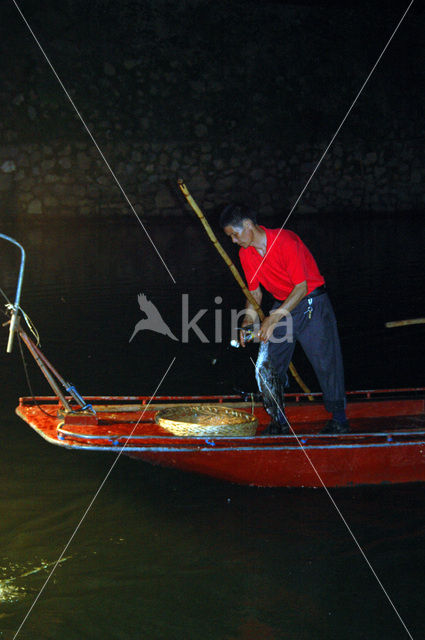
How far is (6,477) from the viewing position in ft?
18.9

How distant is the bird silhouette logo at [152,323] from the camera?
32.6 ft


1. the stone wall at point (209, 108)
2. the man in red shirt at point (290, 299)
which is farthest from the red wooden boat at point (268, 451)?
the stone wall at point (209, 108)

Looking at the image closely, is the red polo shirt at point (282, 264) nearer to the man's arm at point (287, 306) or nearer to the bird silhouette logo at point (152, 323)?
the man's arm at point (287, 306)

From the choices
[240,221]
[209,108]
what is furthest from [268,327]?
[209,108]

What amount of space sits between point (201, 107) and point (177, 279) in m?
7.42

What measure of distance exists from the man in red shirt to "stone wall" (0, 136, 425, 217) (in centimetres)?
1293

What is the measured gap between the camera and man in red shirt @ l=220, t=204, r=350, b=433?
5188mm

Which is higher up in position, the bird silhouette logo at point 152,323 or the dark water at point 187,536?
the dark water at point 187,536

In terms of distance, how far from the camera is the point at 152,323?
10.3 m

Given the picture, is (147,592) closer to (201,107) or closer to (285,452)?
(285,452)

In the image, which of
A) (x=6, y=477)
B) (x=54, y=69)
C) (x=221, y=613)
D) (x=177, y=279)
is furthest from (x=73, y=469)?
(x=54, y=69)

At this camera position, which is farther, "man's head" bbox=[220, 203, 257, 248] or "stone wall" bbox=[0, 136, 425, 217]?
"stone wall" bbox=[0, 136, 425, 217]

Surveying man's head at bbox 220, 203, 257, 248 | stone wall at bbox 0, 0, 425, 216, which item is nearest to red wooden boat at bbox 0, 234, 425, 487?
man's head at bbox 220, 203, 257, 248

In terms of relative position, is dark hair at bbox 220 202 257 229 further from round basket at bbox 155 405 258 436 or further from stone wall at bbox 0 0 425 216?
stone wall at bbox 0 0 425 216
